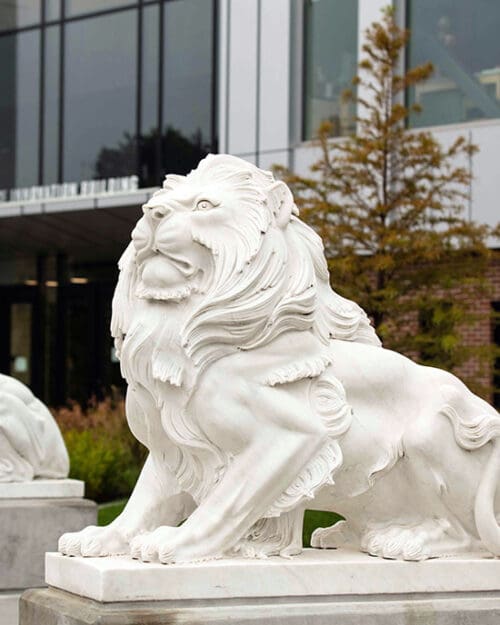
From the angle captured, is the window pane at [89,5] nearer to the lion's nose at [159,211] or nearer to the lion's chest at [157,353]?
the lion's nose at [159,211]

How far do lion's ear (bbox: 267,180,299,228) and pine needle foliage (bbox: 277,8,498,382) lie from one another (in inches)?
348

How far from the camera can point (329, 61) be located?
21031 millimetres

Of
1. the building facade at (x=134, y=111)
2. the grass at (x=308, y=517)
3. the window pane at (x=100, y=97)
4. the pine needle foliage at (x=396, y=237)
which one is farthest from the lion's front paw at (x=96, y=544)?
the window pane at (x=100, y=97)

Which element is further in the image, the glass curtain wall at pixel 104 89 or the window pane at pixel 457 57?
the glass curtain wall at pixel 104 89

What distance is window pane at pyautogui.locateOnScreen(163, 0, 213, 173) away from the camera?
77.2ft

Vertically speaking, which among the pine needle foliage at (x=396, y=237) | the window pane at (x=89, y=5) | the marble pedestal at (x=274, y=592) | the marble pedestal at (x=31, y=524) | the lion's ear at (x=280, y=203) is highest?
the window pane at (x=89, y=5)

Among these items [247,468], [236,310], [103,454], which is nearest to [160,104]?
[103,454]

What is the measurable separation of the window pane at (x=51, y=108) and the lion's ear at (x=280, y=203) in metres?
21.1

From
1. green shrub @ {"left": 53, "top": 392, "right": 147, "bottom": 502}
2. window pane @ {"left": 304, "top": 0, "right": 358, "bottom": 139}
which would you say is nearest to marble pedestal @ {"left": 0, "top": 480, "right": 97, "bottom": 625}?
green shrub @ {"left": 53, "top": 392, "right": 147, "bottom": 502}

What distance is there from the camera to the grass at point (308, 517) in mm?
11808

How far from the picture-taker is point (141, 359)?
479 cm

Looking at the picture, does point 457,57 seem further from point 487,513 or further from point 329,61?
point 487,513

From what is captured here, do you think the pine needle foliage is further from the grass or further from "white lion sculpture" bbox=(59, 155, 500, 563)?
"white lion sculpture" bbox=(59, 155, 500, 563)

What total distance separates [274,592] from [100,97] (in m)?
21.6
